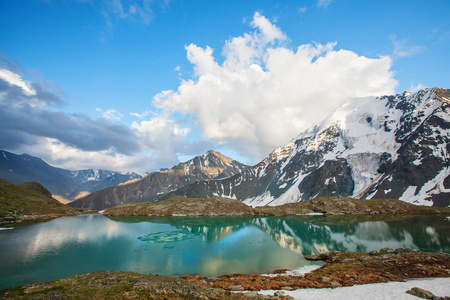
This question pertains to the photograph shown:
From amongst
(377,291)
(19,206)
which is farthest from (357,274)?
(19,206)

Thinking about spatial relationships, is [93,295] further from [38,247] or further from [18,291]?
[38,247]

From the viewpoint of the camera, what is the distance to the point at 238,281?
108ft

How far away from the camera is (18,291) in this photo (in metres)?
23.8

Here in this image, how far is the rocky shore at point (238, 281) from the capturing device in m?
21.4

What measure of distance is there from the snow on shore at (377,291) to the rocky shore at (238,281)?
1.80 metres

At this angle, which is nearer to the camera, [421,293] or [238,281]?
[421,293]

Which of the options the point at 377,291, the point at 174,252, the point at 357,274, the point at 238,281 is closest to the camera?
the point at 377,291

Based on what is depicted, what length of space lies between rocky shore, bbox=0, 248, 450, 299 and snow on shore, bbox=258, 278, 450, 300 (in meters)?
1.80

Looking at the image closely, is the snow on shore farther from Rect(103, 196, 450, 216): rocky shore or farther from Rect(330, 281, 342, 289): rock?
Rect(103, 196, 450, 216): rocky shore

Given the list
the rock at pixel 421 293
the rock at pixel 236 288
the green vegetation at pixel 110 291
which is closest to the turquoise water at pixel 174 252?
the rock at pixel 236 288

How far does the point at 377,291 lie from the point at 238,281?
17212 mm

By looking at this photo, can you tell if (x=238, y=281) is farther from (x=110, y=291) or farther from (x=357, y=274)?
(x=357, y=274)

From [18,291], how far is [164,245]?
149 ft

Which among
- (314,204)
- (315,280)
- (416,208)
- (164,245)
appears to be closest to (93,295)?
(315,280)
